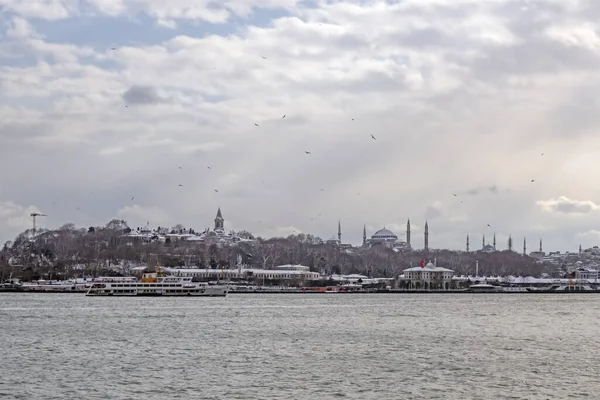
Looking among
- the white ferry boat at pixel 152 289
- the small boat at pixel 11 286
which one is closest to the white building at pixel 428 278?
the small boat at pixel 11 286

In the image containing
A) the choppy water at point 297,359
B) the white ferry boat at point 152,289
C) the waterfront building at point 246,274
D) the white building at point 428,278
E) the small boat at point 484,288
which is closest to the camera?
the choppy water at point 297,359

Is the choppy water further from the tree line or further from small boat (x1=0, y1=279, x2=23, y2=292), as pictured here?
the tree line

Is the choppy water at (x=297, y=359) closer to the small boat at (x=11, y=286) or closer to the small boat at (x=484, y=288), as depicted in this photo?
the small boat at (x=11, y=286)

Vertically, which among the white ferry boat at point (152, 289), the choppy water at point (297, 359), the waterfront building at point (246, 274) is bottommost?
the choppy water at point (297, 359)

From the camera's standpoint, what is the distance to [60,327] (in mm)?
44625

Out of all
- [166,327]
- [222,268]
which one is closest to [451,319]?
[166,327]

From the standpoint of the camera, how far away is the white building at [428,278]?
14500 cm

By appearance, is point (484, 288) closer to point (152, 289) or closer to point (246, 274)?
point (246, 274)

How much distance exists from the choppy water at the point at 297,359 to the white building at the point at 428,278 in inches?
3729

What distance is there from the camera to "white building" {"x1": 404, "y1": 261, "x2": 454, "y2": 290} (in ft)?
476

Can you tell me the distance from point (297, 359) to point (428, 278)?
118418 millimetres

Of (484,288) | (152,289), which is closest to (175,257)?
(484,288)

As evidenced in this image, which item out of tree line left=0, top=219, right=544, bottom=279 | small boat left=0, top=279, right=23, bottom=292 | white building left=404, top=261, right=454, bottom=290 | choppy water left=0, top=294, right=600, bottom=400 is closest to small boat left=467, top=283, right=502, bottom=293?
white building left=404, top=261, right=454, bottom=290

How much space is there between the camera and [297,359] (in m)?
31.2
